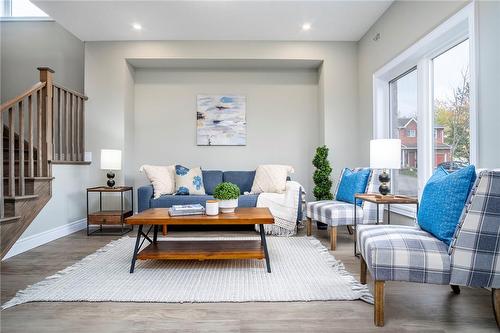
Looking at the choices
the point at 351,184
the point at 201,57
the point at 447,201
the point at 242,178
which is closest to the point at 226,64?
the point at 201,57

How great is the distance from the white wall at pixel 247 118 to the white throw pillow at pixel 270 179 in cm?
47

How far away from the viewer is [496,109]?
Answer: 205cm

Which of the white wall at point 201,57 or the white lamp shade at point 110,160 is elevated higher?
the white wall at point 201,57

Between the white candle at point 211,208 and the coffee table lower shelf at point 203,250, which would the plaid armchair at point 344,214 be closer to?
the coffee table lower shelf at point 203,250

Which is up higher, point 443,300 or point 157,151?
point 157,151

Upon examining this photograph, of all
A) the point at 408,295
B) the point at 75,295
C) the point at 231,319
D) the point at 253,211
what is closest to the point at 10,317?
the point at 75,295

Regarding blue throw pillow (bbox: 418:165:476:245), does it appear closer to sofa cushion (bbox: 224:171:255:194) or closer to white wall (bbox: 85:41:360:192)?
white wall (bbox: 85:41:360:192)

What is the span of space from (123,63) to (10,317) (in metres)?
3.75

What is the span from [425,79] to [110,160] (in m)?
3.99

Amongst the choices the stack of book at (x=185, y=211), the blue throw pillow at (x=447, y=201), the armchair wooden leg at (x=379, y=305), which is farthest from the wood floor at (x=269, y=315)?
the stack of book at (x=185, y=211)

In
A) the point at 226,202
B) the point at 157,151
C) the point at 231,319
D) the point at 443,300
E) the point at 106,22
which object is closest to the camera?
the point at 231,319

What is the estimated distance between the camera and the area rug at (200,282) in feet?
6.39

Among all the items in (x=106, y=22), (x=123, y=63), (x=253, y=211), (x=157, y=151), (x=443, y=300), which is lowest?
(x=443, y=300)

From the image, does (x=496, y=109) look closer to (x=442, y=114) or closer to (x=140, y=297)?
(x=442, y=114)
